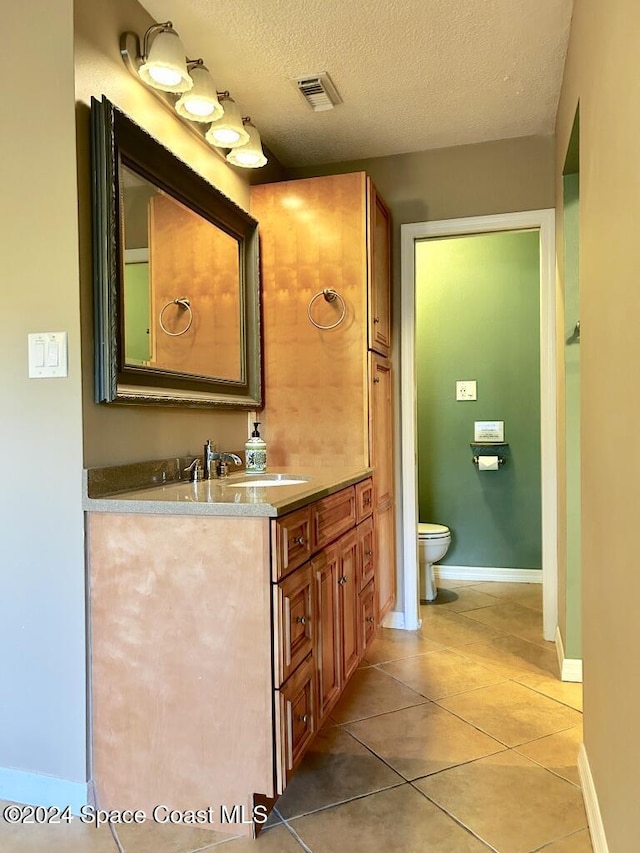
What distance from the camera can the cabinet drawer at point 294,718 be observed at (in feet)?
5.15

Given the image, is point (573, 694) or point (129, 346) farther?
point (573, 694)

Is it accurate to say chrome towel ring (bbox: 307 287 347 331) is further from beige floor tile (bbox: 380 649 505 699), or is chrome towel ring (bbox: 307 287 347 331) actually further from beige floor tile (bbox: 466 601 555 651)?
beige floor tile (bbox: 466 601 555 651)

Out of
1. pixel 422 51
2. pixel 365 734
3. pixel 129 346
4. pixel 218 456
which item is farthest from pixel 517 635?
pixel 422 51

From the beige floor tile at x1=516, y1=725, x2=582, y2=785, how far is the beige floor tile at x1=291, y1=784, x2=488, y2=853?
434 millimetres

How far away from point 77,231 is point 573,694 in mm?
2381

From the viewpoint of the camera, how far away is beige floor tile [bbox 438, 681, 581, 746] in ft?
6.98

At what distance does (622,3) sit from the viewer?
1213mm

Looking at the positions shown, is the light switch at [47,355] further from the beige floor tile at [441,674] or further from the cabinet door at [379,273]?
the beige floor tile at [441,674]

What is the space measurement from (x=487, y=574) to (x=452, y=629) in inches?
39.3

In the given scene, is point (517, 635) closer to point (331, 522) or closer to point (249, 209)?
point (331, 522)

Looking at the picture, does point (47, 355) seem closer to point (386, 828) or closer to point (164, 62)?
point (164, 62)

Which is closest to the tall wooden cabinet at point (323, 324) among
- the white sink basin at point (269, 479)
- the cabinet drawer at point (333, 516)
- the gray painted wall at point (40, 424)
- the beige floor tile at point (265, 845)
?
the white sink basin at point (269, 479)

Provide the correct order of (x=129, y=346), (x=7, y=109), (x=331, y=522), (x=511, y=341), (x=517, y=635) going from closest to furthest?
(x=7, y=109) < (x=129, y=346) < (x=331, y=522) < (x=517, y=635) < (x=511, y=341)

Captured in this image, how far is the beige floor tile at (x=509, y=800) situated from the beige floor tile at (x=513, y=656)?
0.70m
